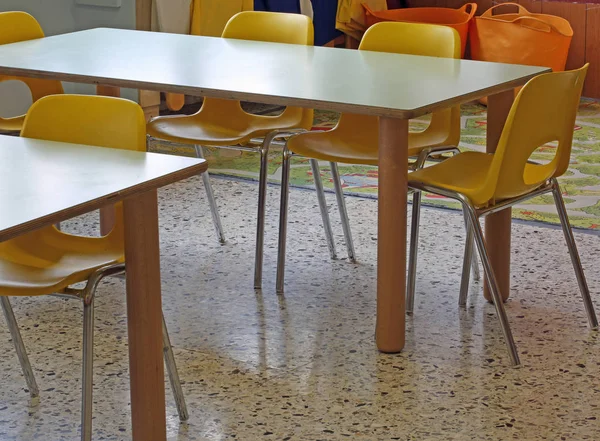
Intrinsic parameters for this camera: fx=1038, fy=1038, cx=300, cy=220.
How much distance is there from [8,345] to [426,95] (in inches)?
53.1

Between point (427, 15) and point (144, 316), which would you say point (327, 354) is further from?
point (427, 15)

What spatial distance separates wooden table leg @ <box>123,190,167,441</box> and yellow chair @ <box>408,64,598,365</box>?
1.00 meters

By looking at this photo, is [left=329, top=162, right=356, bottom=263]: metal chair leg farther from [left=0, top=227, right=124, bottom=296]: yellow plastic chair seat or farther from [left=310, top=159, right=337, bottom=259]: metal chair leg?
[left=0, top=227, right=124, bottom=296]: yellow plastic chair seat

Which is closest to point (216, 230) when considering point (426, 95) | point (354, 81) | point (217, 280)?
point (217, 280)

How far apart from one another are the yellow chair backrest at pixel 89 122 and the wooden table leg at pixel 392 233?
70 centimetres

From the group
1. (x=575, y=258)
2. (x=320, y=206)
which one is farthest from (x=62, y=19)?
(x=575, y=258)

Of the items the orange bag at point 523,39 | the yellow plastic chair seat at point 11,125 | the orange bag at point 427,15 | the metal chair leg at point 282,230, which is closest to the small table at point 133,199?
the metal chair leg at point 282,230

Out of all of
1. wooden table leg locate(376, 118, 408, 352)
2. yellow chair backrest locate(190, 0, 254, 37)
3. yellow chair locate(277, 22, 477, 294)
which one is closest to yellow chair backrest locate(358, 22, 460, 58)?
yellow chair locate(277, 22, 477, 294)

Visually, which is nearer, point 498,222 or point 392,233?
point 392,233

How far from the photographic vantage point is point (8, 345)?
9.52 ft

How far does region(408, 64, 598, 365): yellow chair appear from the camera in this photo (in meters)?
2.63

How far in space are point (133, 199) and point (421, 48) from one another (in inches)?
71.5

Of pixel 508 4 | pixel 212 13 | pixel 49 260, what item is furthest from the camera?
pixel 508 4

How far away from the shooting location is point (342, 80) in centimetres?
303
